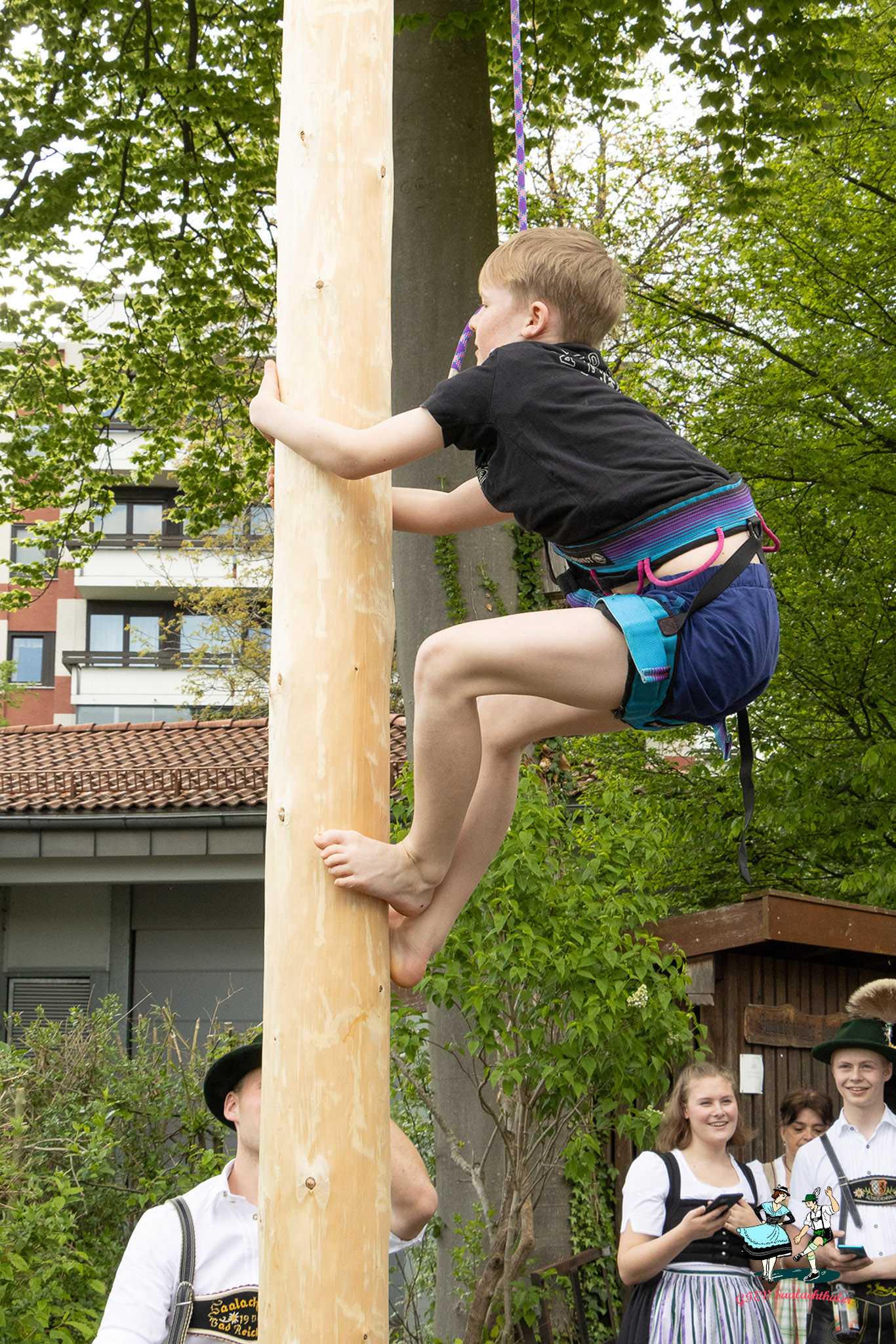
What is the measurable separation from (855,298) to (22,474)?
22.2 ft

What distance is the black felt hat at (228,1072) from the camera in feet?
12.4

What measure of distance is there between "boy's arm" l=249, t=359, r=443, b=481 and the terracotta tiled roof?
938cm

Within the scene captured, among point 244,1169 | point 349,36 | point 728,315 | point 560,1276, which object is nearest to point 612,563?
point 349,36

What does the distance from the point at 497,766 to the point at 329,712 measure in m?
0.60

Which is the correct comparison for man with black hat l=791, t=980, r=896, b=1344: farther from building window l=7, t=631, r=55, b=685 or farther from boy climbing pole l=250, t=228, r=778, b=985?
building window l=7, t=631, r=55, b=685

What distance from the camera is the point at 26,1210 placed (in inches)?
209

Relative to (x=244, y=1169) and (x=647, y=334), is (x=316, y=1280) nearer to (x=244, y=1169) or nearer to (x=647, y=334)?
(x=244, y=1169)

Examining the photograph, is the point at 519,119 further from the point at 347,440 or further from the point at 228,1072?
the point at 228,1072

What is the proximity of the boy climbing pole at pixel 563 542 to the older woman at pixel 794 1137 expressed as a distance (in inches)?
156

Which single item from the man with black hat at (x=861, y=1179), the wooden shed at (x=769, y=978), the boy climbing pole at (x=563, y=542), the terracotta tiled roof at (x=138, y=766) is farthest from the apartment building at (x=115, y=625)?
the boy climbing pole at (x=563, y=542)

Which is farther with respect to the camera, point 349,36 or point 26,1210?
point 26,1210

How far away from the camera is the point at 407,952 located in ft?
7.90

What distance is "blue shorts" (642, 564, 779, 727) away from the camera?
2.42 meters

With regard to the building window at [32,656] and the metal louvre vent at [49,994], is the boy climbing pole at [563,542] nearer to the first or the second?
the metal louvre vent at [49,994]
